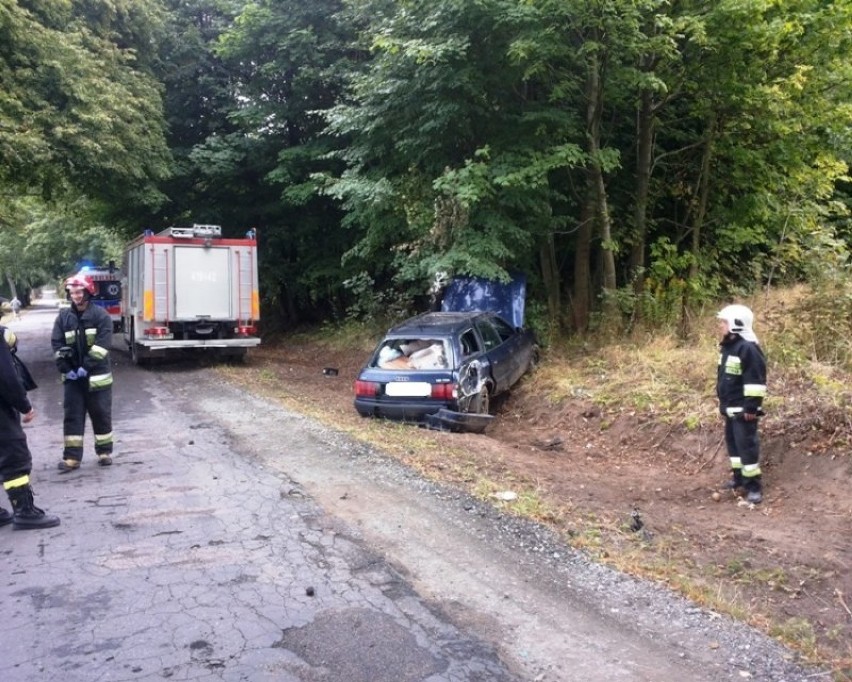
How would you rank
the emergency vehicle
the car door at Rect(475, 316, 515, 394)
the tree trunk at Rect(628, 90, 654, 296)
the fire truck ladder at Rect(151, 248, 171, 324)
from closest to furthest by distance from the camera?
the car door at Rect(475, 316, 515, 394), the tree trunk at Rect(628, 90, 654, 296), the fire truck ladder at Rect(151, 248, 171, 324), the emergency vehicle

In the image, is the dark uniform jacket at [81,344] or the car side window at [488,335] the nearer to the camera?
the dark uniform jacket at [81,344]

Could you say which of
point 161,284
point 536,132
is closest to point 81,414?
point 161,284

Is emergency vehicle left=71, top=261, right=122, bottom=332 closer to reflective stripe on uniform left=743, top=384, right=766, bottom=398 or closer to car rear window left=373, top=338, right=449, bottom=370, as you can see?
car rear window left=373, top=338, right=449, bottom=370

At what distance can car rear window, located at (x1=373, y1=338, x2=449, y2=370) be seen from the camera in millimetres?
9000

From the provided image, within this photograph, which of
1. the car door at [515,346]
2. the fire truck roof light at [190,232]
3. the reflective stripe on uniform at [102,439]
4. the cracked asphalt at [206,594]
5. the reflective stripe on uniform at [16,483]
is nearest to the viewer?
the cracked asphalt at [206,594]

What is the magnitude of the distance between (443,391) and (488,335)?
1.92m

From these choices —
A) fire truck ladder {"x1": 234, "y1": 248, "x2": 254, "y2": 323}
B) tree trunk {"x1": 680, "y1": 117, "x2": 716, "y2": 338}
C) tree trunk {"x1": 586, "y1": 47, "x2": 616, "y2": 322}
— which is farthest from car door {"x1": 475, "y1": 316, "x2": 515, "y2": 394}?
fire truck ladder {"x1": 234, "y1": 248, "x2": 254, "y2": 323}

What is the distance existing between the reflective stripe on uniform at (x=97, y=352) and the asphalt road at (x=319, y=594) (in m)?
1.12

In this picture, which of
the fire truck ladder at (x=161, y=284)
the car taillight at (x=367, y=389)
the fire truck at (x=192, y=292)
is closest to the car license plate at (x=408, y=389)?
the car taillight at (x=367, y=389)

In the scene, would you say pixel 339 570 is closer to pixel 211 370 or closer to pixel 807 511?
pixel 807 511

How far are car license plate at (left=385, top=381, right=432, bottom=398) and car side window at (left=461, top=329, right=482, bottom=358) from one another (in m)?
0.75

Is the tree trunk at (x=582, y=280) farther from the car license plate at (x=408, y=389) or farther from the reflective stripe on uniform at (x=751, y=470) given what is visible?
the reflective stripe on uniform at (x=751, y=470)

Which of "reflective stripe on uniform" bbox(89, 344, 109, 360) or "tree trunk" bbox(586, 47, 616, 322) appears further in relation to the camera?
"tree trunk" bbox(586, 47, 616, 322)

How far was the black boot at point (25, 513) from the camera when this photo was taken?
5211 millimetres
